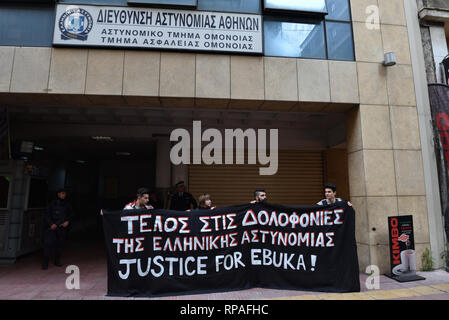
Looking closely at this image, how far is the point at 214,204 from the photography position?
954cm

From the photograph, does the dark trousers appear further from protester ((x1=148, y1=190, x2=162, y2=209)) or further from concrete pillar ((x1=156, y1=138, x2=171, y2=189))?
concrete pillar ((x1=156, y1=138, x2=171, y2=189))

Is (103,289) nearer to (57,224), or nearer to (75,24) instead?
(57,224)

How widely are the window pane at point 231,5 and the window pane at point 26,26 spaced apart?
379 cm

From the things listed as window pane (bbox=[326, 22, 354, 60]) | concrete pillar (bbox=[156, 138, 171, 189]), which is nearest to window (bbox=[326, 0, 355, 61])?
window pane (bbox=[326, 22, 354, 60])

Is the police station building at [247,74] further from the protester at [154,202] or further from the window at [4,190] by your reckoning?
the protester at [154,202]

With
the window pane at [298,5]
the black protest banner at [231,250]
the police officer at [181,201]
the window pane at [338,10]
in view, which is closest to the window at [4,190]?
the police officer at [181,201]

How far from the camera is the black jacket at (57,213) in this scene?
723 cm

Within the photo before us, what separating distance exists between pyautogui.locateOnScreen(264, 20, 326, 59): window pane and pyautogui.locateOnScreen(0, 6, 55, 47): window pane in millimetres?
5471

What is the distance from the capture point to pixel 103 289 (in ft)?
17.3

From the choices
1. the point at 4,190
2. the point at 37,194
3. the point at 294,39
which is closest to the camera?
the point at 294,39

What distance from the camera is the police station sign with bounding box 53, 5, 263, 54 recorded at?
6.32 metres

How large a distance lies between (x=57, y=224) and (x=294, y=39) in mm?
8263

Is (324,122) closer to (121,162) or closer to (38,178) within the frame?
(38,178)

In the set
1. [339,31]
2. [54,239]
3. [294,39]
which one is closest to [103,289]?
[54,239]
